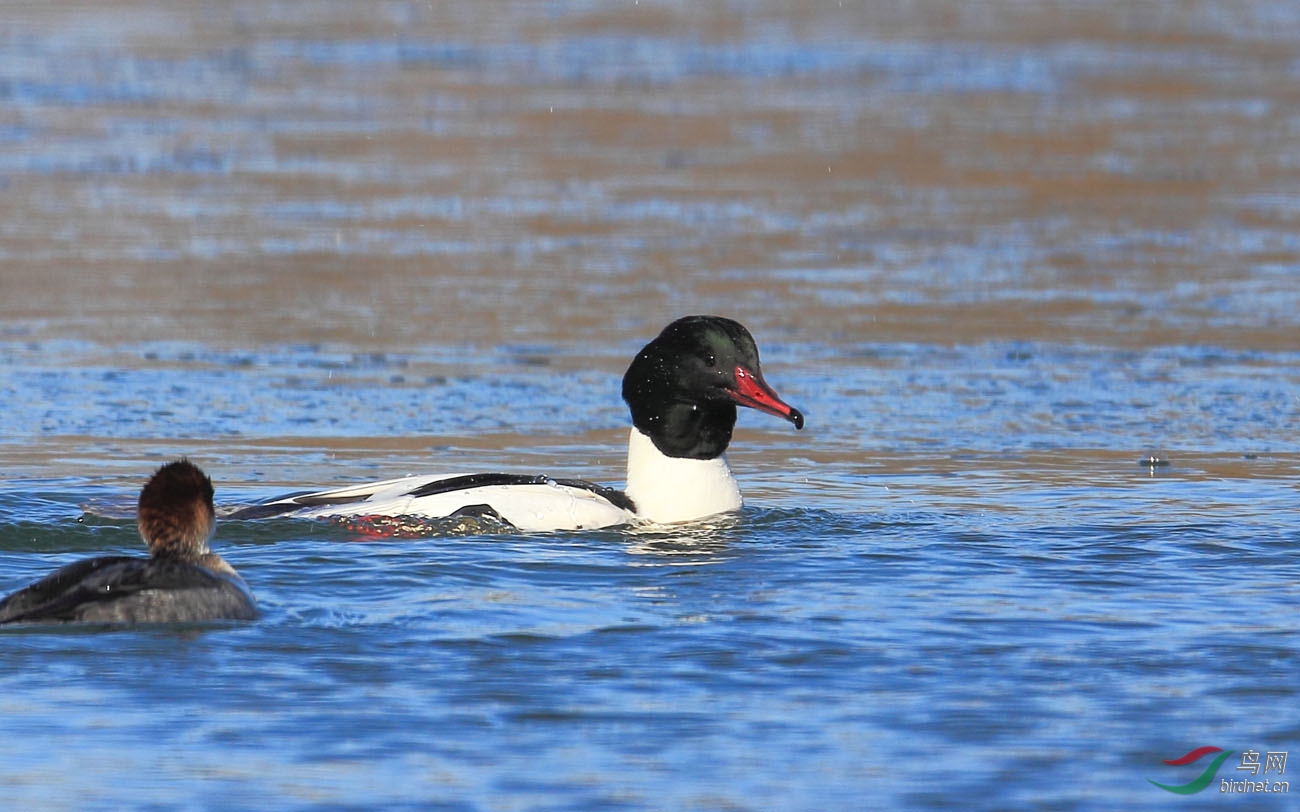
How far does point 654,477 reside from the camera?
10227mm

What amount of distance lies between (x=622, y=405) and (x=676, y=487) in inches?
131

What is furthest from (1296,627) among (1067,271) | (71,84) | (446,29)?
(446,29)

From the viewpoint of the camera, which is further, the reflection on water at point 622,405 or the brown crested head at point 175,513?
the brown crested head at point 175,513

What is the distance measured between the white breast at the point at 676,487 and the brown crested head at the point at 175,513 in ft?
8.75

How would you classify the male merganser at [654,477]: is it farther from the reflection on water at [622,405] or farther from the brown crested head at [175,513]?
the brown crested head at [175,513]

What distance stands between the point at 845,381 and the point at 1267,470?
3.04 metres

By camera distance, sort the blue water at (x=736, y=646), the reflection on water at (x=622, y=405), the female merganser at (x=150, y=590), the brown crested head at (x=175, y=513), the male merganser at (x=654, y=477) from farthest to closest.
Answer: the male merganser at (x=654, y=477), the brown crested head at (x=175, y=513), the female merganser at (x=150, y=590), the reflection on water at (x=622, y=405), the blue water at (x=736, y=646)

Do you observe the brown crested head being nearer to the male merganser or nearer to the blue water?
the blue water

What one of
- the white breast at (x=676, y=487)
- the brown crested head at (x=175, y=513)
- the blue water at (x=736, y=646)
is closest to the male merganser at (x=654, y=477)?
the white breast at (x=676, y=487)

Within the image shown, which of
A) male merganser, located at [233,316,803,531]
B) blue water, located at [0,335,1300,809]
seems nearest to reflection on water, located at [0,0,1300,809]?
blue water, located at [0,335,1300,809]

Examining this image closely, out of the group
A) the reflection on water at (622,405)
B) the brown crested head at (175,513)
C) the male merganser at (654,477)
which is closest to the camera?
the reflection on water at (622,405)

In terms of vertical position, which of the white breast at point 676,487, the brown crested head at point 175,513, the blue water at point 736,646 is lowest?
the blue water at point 736,646

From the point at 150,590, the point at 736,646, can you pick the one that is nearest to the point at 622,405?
the point at 736,646

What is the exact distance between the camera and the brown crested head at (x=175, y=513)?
26.1ft
